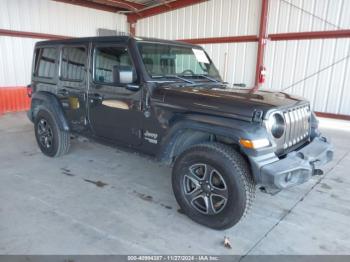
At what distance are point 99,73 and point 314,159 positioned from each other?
99.6 inches

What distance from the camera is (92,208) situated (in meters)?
2.88

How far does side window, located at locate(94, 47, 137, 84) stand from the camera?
2.97 meters

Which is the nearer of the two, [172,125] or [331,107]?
[172,125]

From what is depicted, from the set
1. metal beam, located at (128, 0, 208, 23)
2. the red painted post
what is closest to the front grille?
the red painted post

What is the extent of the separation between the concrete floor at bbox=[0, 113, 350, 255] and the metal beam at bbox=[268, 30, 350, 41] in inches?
174

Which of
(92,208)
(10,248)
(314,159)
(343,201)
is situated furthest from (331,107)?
(10,248)

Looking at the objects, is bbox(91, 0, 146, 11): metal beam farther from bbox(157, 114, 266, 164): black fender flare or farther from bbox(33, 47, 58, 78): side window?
bbox(157, 114, 266, 164): black fender flare

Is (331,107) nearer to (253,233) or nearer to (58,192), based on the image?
(253,233)

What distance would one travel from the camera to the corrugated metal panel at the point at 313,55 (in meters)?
7.09

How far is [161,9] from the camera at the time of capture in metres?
10.4

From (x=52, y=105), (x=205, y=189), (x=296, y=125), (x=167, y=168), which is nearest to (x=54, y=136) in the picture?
(x=52, y=105)

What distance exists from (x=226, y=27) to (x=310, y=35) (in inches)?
103

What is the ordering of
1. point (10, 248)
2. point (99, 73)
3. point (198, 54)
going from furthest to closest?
1. point (198, 54)
2. point (99, 73)
3. point (10, 248)

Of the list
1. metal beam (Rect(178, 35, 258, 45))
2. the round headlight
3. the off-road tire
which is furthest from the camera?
metal beam (Rect(178, 35, 258, 45))
